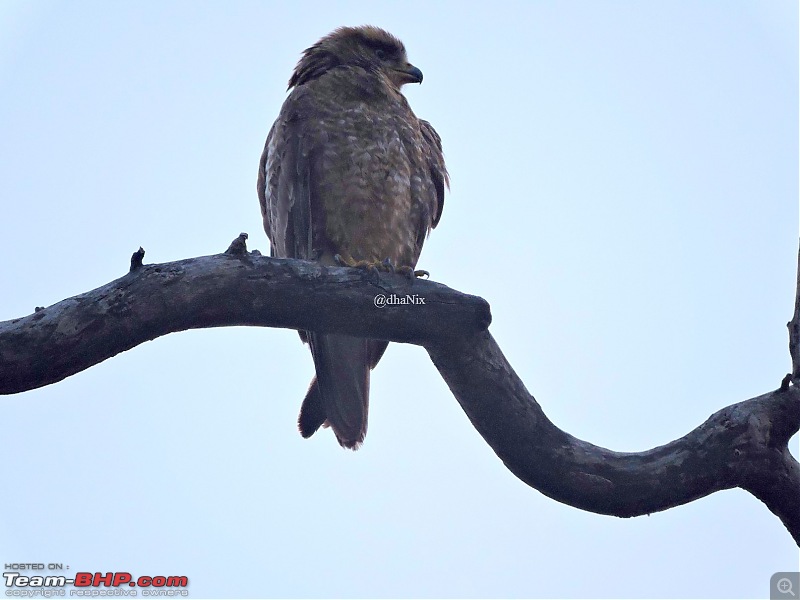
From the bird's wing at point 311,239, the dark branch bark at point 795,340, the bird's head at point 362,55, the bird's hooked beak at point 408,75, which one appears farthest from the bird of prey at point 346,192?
the dark branch bark at point 795,340

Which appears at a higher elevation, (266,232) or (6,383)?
(266,232)

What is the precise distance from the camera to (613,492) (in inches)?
152

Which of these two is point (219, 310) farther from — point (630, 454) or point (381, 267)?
point (630, 454)

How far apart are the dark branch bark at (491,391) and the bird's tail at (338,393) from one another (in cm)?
115

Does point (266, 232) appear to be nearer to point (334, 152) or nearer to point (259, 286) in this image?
point (334, 152)

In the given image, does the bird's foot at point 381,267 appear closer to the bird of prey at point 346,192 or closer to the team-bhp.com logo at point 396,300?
the bird of prey at point 346,192

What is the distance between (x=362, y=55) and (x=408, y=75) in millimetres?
362

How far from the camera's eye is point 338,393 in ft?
17.1

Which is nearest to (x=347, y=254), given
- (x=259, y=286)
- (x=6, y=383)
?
(x=259, y=286)

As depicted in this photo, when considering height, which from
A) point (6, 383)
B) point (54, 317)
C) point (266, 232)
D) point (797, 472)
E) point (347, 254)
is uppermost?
point (266, 232)

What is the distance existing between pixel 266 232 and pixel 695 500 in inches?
142

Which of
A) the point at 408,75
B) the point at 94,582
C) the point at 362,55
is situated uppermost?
the point at 362,55

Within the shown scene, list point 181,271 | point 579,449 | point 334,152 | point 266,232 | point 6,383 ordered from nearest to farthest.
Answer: point 6,383
point 181,271
point 579,449
point 334,152
point 266,232

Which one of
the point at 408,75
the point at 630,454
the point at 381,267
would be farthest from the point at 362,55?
the point at 630,454
